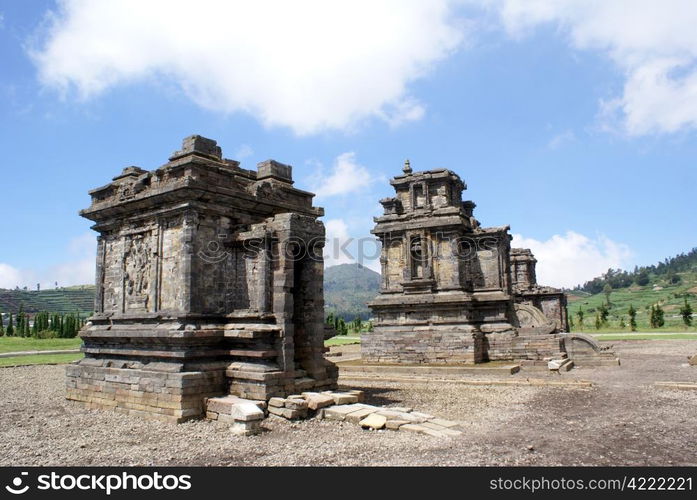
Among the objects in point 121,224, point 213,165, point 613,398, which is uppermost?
point 213,165

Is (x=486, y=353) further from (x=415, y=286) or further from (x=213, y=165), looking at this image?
(x=213, y=165)

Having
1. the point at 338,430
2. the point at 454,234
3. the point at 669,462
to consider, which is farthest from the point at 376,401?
the point at 454,234

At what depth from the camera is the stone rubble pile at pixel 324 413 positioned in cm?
968

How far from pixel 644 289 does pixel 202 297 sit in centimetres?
14418

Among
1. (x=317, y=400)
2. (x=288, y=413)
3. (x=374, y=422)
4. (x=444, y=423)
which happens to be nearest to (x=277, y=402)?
(x=288, y=413)

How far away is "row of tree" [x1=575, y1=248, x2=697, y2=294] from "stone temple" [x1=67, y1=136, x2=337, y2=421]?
14782 cm

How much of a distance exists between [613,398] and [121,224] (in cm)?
1367

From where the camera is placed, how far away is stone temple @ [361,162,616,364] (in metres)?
22.5

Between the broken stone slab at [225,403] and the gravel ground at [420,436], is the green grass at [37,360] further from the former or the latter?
the broken stone slab at [225,403]

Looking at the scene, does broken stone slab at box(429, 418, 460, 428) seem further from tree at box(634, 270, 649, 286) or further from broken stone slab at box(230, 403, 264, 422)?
tree at box(634, 270, 649, 286)

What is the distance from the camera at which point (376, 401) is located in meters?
13.2

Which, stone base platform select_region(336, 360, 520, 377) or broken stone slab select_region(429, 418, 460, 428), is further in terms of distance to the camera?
stone base platform select_region(336, 360, 520, 377)

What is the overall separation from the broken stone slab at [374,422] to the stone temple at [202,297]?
7.41ft

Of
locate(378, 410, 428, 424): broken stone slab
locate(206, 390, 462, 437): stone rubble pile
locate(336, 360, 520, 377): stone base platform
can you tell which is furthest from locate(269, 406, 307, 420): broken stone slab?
locate(336, 360, 520, 377): stone base platform
